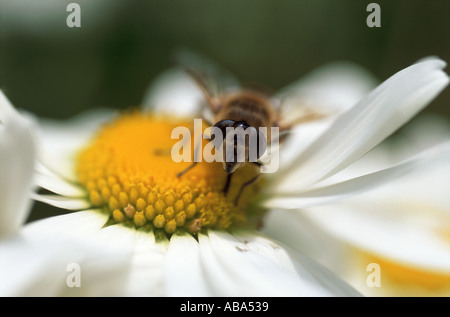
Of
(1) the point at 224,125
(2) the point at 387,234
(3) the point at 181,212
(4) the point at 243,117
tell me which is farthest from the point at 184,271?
(2) the point at 387,234

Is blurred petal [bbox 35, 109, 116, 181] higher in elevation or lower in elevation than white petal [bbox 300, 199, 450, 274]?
higher

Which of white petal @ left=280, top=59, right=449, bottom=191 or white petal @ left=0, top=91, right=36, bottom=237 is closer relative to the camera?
white petal @ left=0, top=91, right=36, bottom=237

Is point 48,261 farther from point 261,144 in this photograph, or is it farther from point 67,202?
point 261,144

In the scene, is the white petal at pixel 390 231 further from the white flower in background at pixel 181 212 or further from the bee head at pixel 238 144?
the bee head at pixel 238 144

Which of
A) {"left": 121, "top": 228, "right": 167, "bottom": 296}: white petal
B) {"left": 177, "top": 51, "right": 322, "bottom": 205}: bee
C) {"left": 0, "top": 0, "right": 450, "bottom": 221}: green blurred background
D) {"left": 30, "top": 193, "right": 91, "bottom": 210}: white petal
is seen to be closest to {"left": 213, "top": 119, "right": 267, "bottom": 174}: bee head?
{"left": 177, "top": 51, "right": 322, "bottom": 205}: bee

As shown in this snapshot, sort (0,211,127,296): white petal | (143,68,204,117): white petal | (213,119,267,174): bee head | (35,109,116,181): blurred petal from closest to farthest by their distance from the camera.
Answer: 1. (0,211,127,296): white petal
2. (213,119,267,174): bee head
3. (35,109,116,181): blurred petal
4. (143,68,204,117): white petal

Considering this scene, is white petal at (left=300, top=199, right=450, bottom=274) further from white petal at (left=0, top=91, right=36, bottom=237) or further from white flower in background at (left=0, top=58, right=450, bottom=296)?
white petal at (left=0, top=91, right=36, bottom=237)
